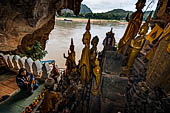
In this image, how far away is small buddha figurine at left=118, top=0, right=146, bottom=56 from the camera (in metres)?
2.35

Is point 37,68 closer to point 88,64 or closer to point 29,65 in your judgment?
point 29,65

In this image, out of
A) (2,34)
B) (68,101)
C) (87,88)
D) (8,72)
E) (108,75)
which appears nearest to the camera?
(108,75)

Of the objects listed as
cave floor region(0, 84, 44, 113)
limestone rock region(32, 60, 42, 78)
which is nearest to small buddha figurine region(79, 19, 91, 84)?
cave floor region(0, 84, 44, 113)

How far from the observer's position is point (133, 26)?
261cm

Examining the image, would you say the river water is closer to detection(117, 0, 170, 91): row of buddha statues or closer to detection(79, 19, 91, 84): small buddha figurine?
detection(79, 19, 91, 84): small buddha figurine

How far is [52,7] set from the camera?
6.37ft

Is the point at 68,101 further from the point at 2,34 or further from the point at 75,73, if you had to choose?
the point at 2,34

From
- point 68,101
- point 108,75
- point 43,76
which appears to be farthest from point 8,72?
point 108,75

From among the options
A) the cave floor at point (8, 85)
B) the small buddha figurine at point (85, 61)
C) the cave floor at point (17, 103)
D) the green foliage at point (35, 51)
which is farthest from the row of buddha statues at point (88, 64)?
the green foliage at point (35, 51)

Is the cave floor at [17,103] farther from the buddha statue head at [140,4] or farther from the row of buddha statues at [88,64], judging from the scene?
the buddha statue head at [140,4]

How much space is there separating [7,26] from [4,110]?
9.58ft

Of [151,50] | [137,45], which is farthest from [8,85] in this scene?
[151,50]

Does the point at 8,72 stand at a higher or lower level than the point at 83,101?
lower

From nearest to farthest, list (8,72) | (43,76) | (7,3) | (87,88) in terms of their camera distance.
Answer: (7,3) < (87,88) < (43,76) < (8,72)
